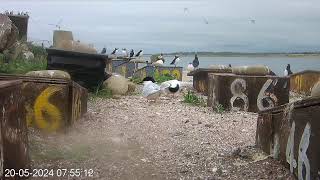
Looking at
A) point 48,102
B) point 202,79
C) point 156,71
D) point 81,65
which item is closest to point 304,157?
point 48,102

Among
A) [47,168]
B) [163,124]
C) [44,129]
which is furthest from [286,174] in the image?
[163,124]

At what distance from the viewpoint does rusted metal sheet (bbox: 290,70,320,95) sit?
16.5 metres

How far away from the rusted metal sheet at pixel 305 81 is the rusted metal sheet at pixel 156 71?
640cm

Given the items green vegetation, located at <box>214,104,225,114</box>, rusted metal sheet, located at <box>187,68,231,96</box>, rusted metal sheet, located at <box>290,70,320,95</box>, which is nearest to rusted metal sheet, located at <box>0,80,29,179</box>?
green vegetation, located at <box>214,104,225,114</box>

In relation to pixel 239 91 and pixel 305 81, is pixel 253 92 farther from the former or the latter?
pixel 305 81

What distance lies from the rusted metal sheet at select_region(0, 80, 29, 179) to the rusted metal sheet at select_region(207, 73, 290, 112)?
21.8 ft

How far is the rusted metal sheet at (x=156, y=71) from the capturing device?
22.2m

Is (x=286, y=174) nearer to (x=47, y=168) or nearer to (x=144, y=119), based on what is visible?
(x=47, y=168)

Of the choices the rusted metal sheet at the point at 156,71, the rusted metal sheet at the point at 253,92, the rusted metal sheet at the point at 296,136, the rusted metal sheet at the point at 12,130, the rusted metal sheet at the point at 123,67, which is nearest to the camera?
the rusted metal sheet at the point at 12,130

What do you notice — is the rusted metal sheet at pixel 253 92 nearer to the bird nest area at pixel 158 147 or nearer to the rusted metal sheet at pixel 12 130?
the bird nest area at pixel 158 147

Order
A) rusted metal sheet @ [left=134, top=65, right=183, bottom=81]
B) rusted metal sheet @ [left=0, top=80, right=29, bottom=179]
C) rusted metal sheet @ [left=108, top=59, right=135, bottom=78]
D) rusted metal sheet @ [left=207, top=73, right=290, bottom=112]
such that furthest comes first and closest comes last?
rusted metal sheet @ [left=108, top=59, right=135, bottom=78] < rusted metal sheet @ [left=134, top=65, right=183, bottom=81] < rusted metal sheet @ [left=207, top=73, right=290, bottom=112] < rusted metal sheet @ [left=0, top=80, right=29, bottom=179]

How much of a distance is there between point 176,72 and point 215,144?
17.1 meters

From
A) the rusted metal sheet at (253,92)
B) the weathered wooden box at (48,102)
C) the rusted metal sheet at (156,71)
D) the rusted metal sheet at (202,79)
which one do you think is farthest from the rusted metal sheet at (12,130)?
the rusted metal sheet at (156,71)

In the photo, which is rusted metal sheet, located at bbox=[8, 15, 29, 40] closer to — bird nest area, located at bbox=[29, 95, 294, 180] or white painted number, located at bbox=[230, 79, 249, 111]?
bird nest area, located at bbox=[29, 95, 294, 180]
